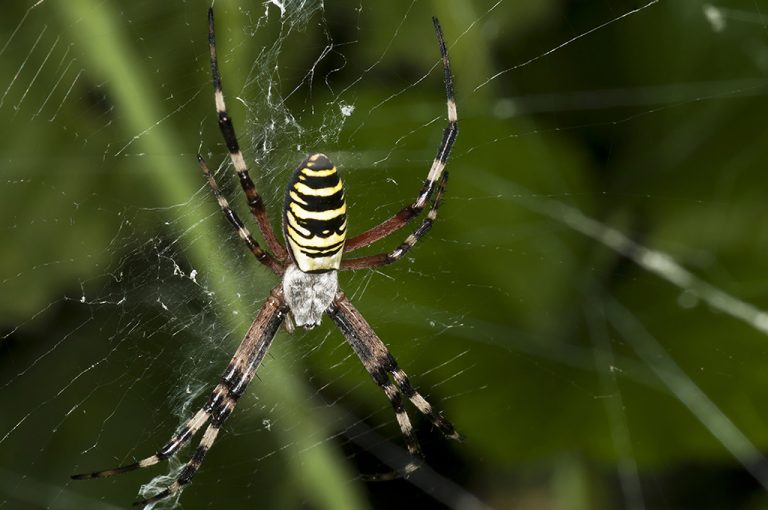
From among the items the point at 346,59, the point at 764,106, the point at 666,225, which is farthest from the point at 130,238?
the point at 764,106

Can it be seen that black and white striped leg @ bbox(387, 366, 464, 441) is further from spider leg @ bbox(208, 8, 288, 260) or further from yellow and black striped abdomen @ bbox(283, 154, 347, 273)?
spider leg @ bbox(208, 8, 288, 260)

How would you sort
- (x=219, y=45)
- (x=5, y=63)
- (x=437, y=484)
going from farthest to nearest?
(x=437, y=484), (x=5, y=63), (x=219, y=45)

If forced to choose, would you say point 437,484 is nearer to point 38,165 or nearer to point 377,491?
point 377,491

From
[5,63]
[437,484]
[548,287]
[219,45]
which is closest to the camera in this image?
[219,45]

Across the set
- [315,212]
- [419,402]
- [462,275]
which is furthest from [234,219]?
[419,402]

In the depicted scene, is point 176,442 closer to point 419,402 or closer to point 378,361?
point 378,361

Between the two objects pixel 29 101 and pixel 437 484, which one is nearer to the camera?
pixel 29 101
